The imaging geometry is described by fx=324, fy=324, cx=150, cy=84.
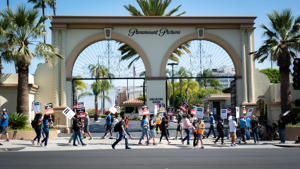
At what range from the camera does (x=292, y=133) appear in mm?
18875

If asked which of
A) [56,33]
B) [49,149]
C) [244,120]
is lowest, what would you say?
[49,149]

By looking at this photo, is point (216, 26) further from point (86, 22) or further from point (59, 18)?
point (59, 18)

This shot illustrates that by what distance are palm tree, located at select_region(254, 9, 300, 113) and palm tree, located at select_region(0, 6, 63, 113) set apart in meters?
14.7

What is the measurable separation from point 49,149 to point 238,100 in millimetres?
14792

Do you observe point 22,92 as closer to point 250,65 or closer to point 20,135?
point 20,135

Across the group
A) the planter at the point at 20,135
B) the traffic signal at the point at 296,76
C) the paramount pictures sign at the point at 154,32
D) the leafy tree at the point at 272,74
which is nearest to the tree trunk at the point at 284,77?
the traffic signal at the point at 296,76

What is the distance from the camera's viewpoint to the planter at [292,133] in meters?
18.7

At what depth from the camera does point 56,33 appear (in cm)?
2356

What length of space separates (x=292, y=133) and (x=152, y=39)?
454 inches

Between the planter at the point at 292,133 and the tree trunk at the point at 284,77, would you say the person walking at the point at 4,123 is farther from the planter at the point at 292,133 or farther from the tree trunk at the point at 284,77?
the tree trunk at the point at 284,77

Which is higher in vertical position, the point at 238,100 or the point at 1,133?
the point at 238,100

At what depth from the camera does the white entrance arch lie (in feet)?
77.5

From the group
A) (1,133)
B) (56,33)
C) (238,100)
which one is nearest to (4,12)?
(56,33)

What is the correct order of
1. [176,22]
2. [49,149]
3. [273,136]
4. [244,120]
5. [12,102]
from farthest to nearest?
[176,22] → [12,102] → [273,136] → [244,120] → [49,149]
